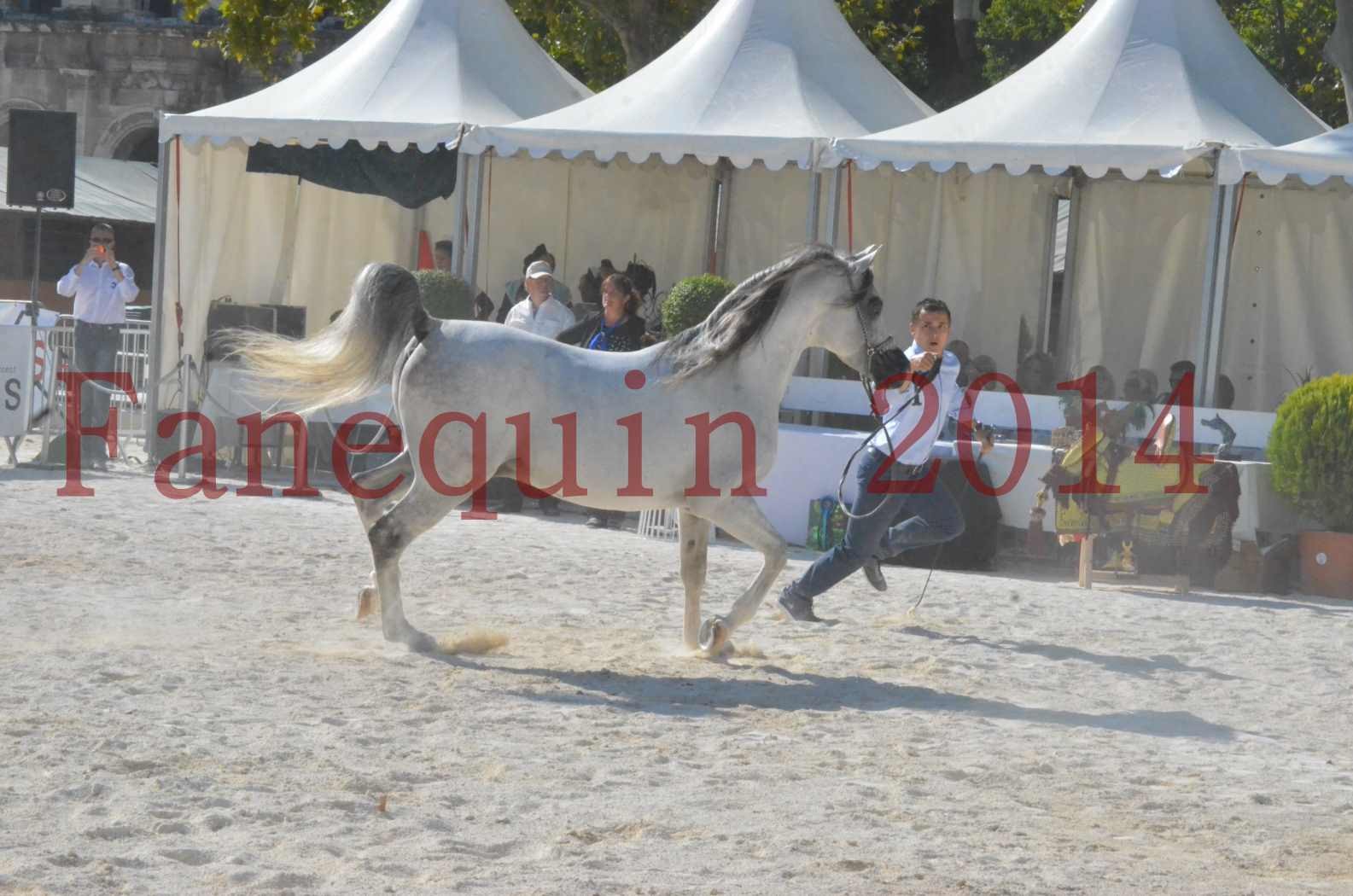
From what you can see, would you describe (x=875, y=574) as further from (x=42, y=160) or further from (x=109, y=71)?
(x=109, y=71)

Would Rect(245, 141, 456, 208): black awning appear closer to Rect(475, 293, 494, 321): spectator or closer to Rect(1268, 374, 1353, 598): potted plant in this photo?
Rect(475, 293, 494, 321): spectator

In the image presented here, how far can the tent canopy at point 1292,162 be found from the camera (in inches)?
436

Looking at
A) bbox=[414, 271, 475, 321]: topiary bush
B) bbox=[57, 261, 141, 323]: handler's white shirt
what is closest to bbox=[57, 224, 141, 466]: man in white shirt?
bbox=[57, 261, 141, 323]: handler's white shirt

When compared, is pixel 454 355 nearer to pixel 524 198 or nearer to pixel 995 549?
pixel 995 549

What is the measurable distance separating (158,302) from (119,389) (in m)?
0.79

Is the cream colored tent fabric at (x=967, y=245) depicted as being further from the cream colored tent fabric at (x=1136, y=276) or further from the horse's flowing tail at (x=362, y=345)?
the horse's flowing tail at (x=362, y=345)

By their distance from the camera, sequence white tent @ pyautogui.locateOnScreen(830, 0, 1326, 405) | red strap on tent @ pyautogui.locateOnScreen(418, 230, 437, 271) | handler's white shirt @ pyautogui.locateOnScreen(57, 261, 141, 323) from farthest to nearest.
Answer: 1. red strap on tent @ pyautogui.locateOnScreen(418, 230, 437, 271)
2. handler's white shirt @ pyautogui.locateOnScreen(57, 261, 141, 323)
3. white tent @ pyautogui.locateOnScreen(830, 0, 1326, 405)

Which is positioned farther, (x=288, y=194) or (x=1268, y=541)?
(x=288, y=194)

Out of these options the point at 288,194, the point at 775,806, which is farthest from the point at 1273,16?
the point at 775,806

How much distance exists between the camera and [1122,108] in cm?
1223

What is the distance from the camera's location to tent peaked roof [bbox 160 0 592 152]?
13.5 m

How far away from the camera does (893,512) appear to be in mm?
8156

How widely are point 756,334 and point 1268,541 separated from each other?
477 centimetres

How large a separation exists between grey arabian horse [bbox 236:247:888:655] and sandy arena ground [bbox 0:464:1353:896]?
60 cm
